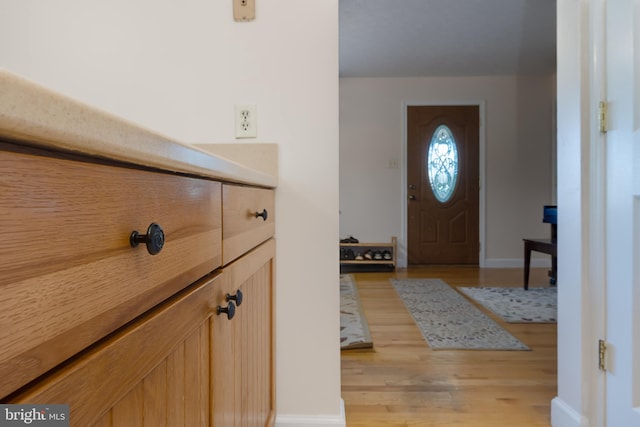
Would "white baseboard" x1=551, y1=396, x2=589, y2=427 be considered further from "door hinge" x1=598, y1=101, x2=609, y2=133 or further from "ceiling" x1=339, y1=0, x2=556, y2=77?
"ceiling" x1=339, y1=0, x2=556, y2=77

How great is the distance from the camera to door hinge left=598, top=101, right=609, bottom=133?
1.18 meters

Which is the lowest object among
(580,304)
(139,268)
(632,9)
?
(580,304)

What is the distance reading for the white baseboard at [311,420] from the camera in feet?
4.23

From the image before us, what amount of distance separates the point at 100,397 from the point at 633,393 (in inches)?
Answer: 51.7

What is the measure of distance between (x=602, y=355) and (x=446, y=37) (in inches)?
136

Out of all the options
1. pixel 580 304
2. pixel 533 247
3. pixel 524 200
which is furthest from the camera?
pixel 524 200

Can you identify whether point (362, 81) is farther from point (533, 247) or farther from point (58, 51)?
point (58, 51)

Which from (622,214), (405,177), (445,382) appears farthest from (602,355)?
(405,177)

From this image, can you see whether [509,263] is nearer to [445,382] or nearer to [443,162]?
[443,162]

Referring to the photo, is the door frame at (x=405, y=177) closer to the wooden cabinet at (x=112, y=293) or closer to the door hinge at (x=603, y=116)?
the door hinge at (x=603, y=116)

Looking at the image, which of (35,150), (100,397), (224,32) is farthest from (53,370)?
(224,32)

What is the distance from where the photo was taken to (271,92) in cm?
131

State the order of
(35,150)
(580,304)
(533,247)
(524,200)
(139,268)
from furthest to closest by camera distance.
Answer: (524,200) → (533,247) → (580,304) → (139,268) → (35,150)

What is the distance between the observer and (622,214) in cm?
111
